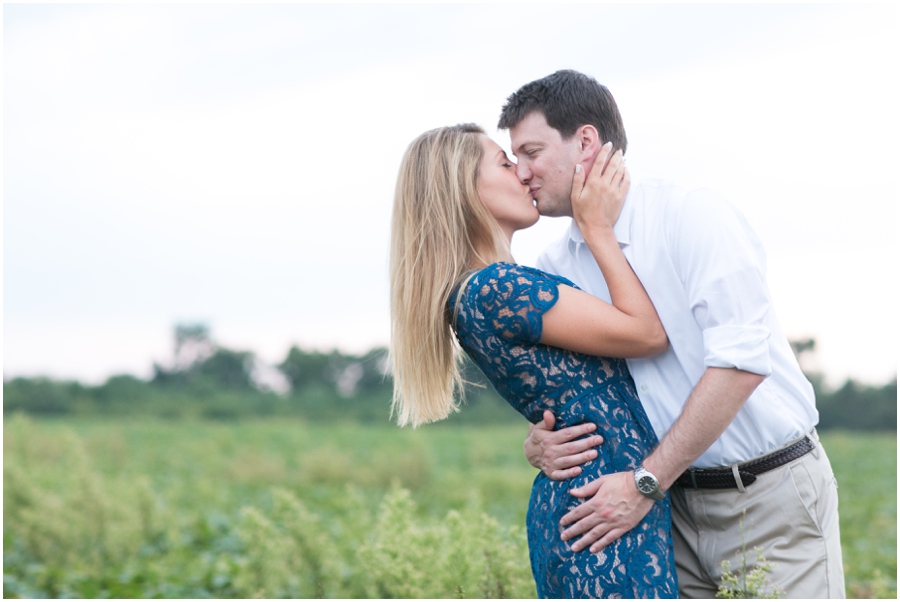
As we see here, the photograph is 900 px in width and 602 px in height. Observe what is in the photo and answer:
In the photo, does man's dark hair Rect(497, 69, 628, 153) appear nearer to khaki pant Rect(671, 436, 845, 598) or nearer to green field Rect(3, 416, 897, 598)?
khaki pant Rect(671, 436, 845, 598)

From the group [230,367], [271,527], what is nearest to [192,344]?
[230,367]

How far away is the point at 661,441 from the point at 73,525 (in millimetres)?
6551

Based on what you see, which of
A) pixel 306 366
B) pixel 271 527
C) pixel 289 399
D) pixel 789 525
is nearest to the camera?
pixel 789 525

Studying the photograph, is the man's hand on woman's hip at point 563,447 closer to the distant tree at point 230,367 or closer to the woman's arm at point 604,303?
the woman's arm at point 604,303

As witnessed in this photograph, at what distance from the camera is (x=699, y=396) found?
2324mm

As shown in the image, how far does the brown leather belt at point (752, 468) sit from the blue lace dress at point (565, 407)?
0.21 meters

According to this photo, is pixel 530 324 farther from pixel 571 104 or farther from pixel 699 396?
pixel 571 104

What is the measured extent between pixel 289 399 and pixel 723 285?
43.0 m

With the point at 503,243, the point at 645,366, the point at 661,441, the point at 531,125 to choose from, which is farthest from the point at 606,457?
the point at 531,125

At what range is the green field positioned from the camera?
4.07 meters

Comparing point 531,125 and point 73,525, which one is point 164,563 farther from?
point 531,125

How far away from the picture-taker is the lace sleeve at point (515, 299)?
2.39m

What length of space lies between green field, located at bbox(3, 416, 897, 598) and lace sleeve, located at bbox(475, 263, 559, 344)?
1.69 m

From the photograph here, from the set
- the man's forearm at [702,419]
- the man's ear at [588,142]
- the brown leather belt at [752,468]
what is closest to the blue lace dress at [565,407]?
the man's forearm at [702,419]
